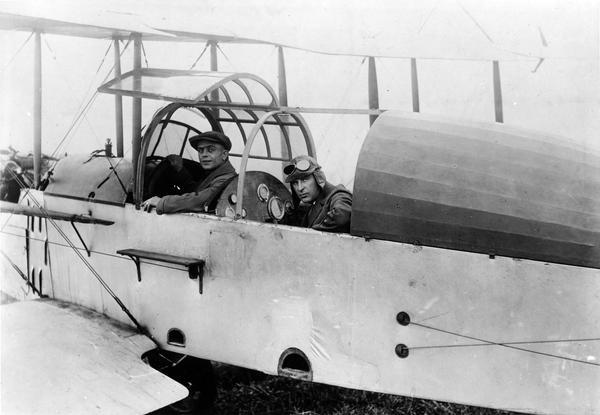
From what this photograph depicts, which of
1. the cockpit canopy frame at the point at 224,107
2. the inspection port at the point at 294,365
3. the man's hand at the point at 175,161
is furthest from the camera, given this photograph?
the man's hand at the point at 175,161

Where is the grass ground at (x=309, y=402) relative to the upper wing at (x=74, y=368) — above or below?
below

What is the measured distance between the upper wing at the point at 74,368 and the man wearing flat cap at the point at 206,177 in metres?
1.29

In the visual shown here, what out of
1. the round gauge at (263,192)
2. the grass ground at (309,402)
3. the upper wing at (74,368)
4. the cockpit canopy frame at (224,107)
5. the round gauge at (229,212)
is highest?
the cockpit canopy frame at (224,107)

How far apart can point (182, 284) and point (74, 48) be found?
1763 centimetres

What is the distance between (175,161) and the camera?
19.9 ft

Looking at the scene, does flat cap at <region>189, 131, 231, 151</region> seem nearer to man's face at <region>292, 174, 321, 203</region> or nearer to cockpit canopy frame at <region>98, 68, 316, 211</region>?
cockpit canopy frame at <region>98, 68, 316, 211</region>

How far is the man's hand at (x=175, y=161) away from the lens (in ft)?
19.7

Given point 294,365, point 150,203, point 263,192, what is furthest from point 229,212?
point 294,365

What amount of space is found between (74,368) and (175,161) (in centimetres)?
234

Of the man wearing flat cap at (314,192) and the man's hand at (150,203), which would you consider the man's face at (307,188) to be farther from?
the man's hand at (150,203)

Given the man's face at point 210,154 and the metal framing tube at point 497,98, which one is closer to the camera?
the man's face at point 210,154

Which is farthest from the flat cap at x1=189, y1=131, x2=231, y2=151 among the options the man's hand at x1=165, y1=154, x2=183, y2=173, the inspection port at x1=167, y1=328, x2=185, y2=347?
the inspection port at x1=167, y1=328, x2=185, y2=347

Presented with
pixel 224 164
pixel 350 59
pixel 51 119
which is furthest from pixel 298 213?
pixel 51 119

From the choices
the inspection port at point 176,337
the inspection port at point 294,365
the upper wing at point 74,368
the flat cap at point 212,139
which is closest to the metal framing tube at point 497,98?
the flat cap at point 212,139
